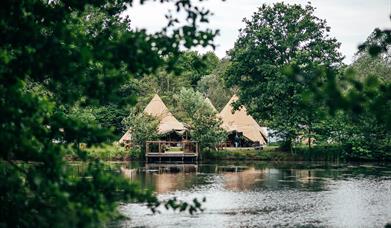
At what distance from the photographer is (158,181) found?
30172 millimetres

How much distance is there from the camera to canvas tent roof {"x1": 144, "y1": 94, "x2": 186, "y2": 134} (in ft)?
169

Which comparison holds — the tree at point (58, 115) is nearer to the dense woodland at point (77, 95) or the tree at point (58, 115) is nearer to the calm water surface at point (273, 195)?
the dense woodland at point (77, 95)

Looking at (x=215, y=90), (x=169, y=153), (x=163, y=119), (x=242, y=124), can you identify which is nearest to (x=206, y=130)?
(x=169, y=153)

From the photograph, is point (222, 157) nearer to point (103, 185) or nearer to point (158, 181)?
point (158, 181)

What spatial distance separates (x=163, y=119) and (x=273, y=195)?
2916 centimetres

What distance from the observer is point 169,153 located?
159 feet

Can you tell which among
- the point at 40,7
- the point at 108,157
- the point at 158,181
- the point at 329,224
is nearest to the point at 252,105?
the point at 108,157

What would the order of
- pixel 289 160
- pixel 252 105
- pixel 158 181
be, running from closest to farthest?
pixel 158 181 < pixel 289 160 < pixel 252 105

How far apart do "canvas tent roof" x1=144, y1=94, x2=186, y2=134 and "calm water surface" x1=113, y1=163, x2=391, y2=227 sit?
11862 mm

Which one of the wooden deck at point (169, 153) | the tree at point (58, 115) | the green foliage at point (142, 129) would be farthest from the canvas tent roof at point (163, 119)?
the tree at point (58, 115)

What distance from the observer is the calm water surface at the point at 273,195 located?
18078 mm

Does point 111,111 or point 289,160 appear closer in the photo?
point 289,160

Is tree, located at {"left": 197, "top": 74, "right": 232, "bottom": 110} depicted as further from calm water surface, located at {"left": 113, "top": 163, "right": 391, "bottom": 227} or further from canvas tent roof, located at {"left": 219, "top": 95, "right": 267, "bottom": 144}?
calm water surface, located at {"left": 113, "top": 163, "right": 391, "bottom": 227}

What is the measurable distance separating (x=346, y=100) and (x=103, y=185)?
10.4ft
